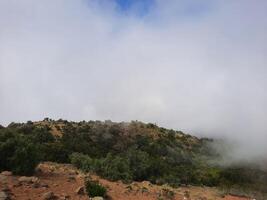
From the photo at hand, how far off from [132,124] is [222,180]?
18.7 metres

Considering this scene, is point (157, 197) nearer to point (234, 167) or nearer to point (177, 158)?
point (177, 158)

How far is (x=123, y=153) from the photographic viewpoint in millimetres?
37781

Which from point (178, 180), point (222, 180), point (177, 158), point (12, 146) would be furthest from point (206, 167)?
point (12, 146)

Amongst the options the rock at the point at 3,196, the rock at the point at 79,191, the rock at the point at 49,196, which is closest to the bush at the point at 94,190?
the rock at the point at 79,191

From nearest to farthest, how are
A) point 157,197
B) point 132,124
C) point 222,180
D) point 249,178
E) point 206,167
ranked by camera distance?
point 157,197, point 222,180, point 249,178, point 206,167, point 132,124

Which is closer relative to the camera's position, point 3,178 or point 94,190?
point 3,178

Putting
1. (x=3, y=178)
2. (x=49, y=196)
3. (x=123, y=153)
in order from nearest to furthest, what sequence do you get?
(x=49, y=196) < (x=3, y=178) < (x=123, y=153)

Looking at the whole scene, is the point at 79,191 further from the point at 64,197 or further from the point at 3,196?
the point at 3,196

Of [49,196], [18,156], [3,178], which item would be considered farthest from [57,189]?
[18,156]

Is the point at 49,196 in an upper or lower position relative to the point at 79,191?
lower

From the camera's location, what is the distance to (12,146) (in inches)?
774

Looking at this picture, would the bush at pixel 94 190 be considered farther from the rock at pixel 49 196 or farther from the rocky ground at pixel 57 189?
the rock at pixel 49 196

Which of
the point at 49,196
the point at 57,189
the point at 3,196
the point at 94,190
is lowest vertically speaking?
the point at 3,196

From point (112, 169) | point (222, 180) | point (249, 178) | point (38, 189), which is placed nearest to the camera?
point (38, 189)
